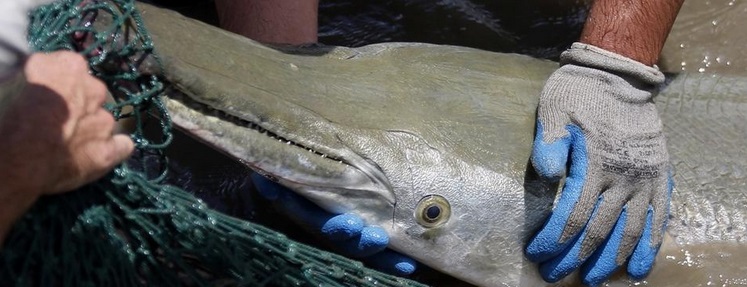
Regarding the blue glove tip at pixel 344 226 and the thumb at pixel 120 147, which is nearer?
the thumb at pixel 120 147

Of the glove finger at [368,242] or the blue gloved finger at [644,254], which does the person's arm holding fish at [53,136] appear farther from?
the blue gloved finger at [644,254]

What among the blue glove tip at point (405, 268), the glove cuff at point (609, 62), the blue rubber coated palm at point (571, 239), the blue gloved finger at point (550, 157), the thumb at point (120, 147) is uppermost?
the thumb at point (120, 147)

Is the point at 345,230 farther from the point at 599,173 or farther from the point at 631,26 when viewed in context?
the point at 631,26

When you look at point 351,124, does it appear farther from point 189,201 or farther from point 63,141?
point 63,141

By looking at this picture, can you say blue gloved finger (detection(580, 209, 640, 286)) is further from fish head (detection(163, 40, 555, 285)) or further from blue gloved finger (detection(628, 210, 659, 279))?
fish head (detection(163, 40, 555, 285))

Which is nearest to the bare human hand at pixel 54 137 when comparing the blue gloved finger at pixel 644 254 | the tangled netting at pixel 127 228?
the tangled netting at pixel 127 228

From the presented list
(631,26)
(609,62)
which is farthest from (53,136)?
(631,26)
